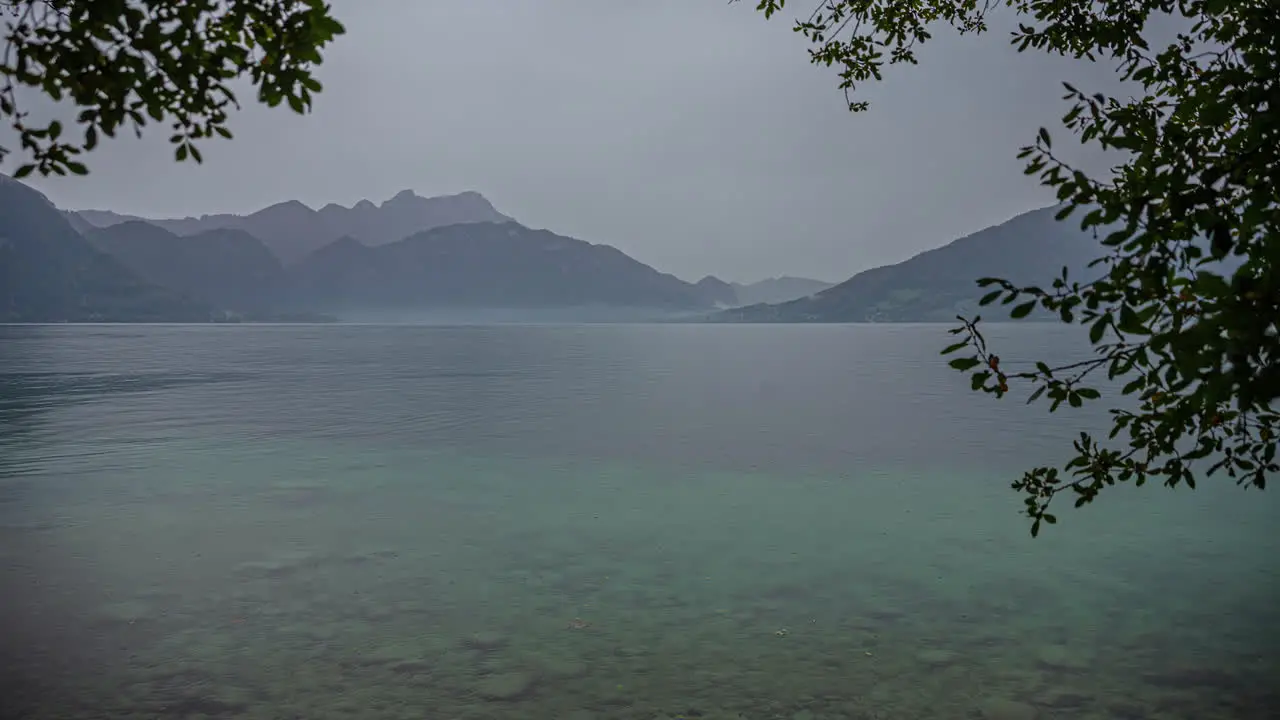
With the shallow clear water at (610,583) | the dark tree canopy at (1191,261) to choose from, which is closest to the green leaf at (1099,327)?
the dark tree canopy at (1191,261)

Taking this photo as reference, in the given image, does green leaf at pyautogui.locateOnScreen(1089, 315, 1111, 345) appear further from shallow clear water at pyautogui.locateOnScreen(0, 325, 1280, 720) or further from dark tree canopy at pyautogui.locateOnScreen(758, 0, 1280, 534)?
shallow clear water at pyautogui.locateOnScreen(0, 325, 1280, 720)

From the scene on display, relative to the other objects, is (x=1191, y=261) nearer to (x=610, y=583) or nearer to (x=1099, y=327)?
(x=1099, y=327)

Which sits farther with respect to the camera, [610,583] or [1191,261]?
[610,583]

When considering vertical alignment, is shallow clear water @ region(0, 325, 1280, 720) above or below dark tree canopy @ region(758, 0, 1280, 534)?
below

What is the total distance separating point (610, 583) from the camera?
14.1 metres

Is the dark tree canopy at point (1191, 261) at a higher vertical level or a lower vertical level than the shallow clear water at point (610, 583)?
higher

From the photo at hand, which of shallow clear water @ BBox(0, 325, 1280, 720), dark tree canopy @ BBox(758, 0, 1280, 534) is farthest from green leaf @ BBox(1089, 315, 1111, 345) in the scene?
shallow clear water @ BBox(0, 325, 1280, 720)

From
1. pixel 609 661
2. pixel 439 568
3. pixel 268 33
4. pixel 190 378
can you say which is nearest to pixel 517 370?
pixel 190 378

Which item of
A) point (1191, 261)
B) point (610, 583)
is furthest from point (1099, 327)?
point (610, 583)

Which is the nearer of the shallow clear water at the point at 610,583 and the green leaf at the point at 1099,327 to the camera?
the green leaf at the point at 1099,327

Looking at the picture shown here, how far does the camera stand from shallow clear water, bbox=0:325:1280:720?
32.1 ft

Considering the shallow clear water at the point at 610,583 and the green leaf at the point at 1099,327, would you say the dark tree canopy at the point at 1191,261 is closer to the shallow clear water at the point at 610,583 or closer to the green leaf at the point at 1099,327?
the green leaf at the point at 1099,327

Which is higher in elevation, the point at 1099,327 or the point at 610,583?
the point at 1099,327

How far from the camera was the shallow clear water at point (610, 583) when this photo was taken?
9.77 meters
